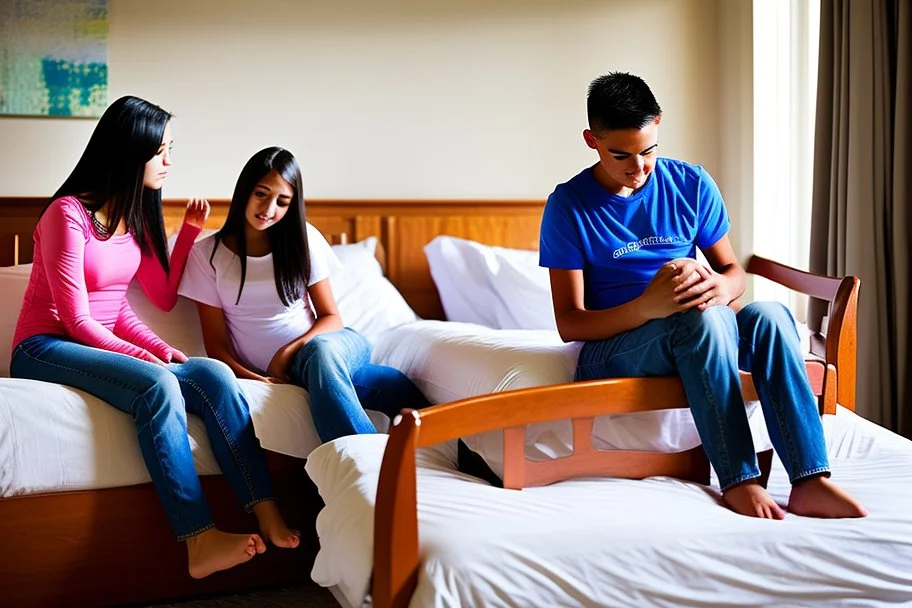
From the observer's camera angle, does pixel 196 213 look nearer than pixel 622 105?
No

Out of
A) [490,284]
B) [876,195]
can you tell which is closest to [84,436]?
[490,284]

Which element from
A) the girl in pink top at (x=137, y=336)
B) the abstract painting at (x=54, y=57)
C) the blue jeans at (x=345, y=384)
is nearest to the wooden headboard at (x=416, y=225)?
the abstract painting at (x=54, y=57)

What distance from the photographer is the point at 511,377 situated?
6.74ft

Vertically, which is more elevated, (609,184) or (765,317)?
(609,184)

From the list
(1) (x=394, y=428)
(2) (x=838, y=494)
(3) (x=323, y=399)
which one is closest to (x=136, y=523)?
(3) (x=323, y=399)

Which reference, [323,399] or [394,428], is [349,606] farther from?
[323,399]

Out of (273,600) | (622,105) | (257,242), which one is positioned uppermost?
(622,105)

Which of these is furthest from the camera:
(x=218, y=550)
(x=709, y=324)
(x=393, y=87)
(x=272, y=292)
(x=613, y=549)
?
(x=393, y=87)

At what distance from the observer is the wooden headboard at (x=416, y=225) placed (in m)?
3.24

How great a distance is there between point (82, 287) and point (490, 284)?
1.27m

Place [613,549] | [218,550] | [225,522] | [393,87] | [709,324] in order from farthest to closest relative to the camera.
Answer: [393,87]
[225,522]
[218,550]
[709,324]
[613,549]

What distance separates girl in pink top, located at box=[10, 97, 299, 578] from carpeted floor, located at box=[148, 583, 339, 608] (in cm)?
20

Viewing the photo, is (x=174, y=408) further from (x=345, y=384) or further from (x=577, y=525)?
(x=577, y=525)

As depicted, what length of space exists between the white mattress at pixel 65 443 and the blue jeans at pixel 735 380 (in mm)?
→ 1013
